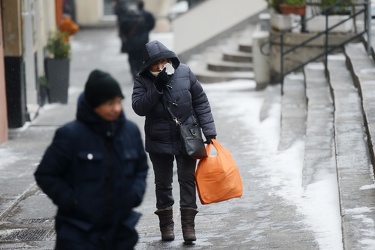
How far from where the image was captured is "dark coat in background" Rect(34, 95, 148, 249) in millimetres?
5711

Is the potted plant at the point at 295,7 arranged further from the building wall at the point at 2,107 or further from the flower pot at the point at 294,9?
the building wall at the point at 2,107

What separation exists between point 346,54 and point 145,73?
7.20m

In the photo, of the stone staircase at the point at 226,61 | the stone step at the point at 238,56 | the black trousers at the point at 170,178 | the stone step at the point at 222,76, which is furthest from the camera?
the stone step at the point at 238,56

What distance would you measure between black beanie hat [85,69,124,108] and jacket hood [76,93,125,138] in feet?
0.12

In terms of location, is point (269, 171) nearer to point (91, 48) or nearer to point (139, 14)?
point (139, 14)

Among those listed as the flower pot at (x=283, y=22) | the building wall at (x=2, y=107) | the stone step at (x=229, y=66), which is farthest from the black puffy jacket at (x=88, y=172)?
the stone step at (x=229, y=66)

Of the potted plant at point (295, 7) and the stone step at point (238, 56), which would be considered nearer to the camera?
the potted plant at point (295, 7)

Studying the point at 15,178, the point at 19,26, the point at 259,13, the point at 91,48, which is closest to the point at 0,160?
the point at 15,178

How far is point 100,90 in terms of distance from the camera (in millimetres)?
5719

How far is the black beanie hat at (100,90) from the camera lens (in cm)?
571

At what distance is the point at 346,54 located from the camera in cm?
1492

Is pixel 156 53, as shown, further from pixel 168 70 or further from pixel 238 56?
pixel 238 56

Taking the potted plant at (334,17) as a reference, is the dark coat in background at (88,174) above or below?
above

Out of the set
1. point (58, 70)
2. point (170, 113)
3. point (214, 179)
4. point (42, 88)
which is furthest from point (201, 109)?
point (58, 70)
